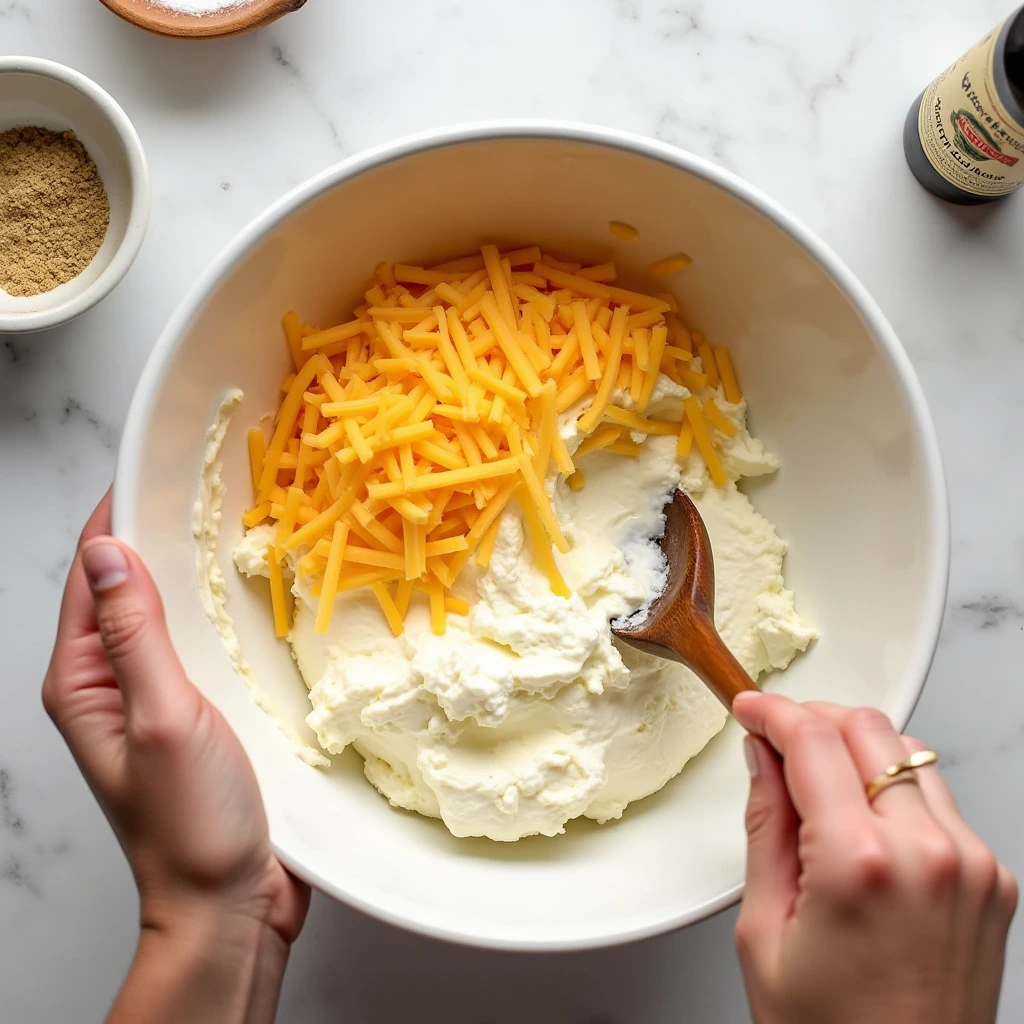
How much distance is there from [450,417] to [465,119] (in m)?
0.54

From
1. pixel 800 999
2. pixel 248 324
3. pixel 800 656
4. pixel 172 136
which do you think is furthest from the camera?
pixel 172 136

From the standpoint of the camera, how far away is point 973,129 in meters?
1.27

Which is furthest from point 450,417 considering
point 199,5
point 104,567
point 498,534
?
point 199,5

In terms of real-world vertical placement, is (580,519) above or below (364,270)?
below

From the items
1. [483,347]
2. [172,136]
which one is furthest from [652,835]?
[172,136]

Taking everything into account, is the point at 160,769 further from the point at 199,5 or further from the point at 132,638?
the point at 199,5

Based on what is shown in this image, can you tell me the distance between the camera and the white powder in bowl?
4.51 feet

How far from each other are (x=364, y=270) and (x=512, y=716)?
0.64 metres

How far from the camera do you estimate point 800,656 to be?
1291mm

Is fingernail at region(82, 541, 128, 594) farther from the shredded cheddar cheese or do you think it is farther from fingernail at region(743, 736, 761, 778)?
fingernail at region(743, 736, 761, 778)

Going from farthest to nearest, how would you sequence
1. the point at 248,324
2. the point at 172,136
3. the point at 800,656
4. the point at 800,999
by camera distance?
the point at 172,136 → the point at 800,656 → the point at 248,324 → the point at 800,999

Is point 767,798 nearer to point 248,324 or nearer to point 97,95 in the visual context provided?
point 248,324

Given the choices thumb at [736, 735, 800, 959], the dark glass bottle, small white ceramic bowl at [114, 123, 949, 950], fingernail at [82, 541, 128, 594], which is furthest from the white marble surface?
thumb at [736, 735, 800, 959]

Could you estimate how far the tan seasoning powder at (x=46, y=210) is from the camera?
4.46 ft
